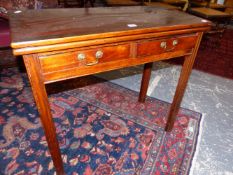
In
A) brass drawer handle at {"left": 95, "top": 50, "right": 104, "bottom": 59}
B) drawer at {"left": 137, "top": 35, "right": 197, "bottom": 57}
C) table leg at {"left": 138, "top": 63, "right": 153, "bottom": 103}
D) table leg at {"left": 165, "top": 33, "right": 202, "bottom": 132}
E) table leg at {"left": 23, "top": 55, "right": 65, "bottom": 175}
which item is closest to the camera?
table leg at {"left": 23, "top": 55, "right": 65, "bottom": 175}

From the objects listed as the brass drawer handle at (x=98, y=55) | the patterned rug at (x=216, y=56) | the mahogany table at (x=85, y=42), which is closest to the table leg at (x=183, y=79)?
the mahogany table at (x=85, y=42)

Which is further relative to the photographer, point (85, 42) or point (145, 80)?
point (145, 80)

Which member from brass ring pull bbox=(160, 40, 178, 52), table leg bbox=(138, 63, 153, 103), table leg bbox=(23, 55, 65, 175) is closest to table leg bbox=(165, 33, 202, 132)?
brass ring pull bbox=(160, 40, 178, 52)

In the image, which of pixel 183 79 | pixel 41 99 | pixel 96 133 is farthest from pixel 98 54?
pixel 96 133

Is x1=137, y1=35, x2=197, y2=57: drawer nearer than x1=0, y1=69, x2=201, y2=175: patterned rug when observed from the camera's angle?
Yes

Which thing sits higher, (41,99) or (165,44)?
(165,44)

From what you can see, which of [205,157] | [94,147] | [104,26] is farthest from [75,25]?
[205,157]

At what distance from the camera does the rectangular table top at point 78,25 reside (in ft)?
2.28

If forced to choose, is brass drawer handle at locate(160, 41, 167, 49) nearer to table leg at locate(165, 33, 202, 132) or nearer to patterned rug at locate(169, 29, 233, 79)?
table leg at locate(165, 33, 202, 132)

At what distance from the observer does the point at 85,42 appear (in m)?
0.73

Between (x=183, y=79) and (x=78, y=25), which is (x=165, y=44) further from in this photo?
(x=78, y=25)

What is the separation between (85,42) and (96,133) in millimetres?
895

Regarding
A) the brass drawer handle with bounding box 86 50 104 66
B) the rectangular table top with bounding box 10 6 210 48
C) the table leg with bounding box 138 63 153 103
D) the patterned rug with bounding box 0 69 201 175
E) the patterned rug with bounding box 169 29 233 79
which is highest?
the rectangular table top with bounding box 10 6 210 48

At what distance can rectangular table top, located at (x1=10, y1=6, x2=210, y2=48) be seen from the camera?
695mm
